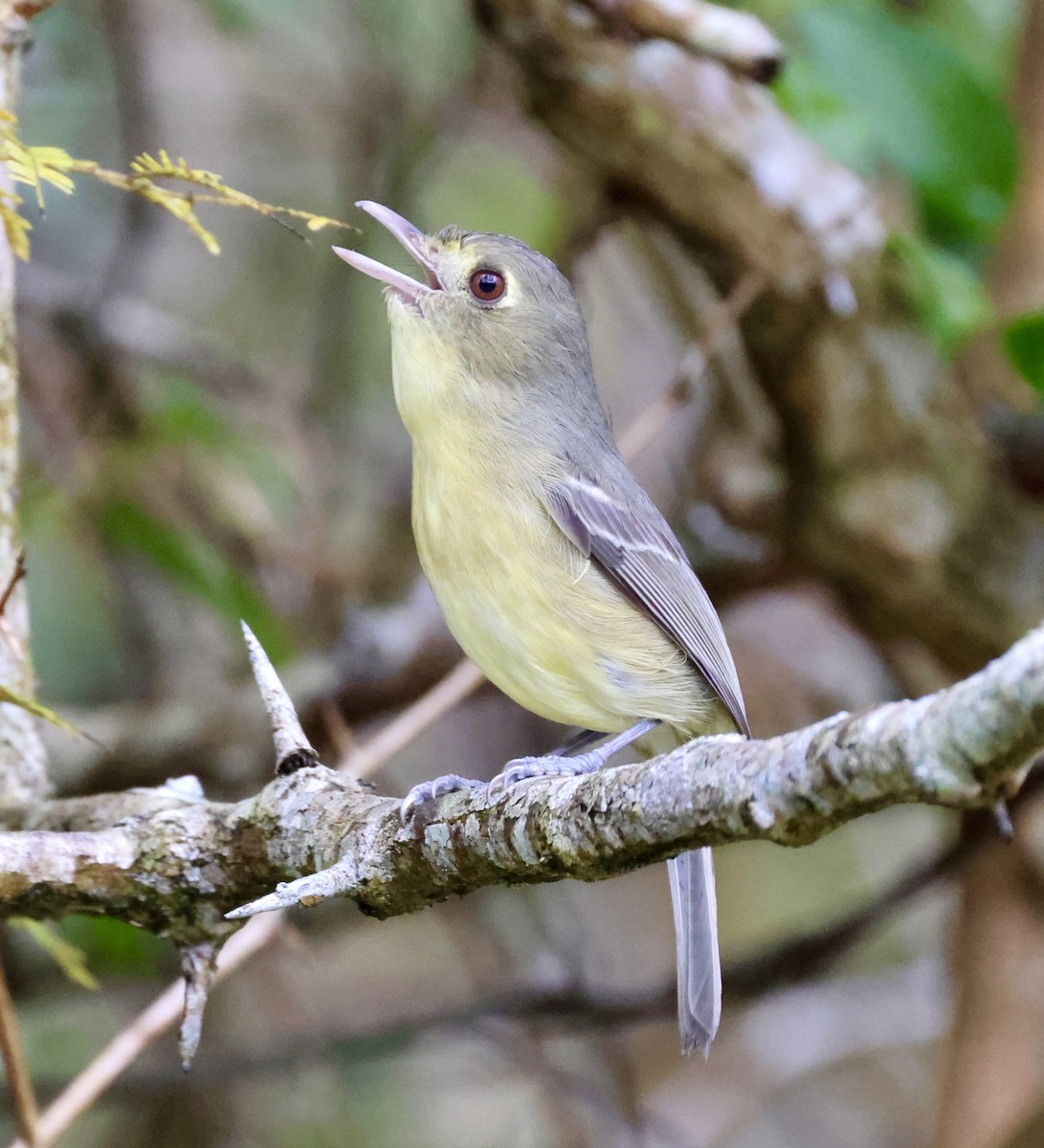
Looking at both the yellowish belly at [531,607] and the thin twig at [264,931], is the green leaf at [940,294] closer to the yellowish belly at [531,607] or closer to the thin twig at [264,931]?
the thin twig at [264,931]

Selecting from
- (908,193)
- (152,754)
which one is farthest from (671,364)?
(152,754)

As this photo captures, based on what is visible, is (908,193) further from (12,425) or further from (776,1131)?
(776,1131)

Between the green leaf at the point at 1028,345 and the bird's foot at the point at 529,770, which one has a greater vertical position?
the green leaf at the point at 1028,345

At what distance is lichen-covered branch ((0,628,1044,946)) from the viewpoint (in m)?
1.23

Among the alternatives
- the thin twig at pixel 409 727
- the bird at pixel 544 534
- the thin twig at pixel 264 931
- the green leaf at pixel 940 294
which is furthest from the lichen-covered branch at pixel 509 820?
the green leaf at pixel 940 294

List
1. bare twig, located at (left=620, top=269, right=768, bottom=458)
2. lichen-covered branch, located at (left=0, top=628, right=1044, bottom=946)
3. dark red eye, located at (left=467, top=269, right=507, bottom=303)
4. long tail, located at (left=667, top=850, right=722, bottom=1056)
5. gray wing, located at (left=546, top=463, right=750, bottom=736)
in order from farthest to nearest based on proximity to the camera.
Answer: bare twig, located at (left=620, top=269, right=768, bottom=458) → dark red eye, located at (left=467, top=269, right=507, bottom=303) → gray wing, located at (left=546, top=463, right=750, bottom=736) → long tail, located at (left=667, top=850, right=722, bottom=1056) → lichen-covered branch, located at (left=0, top=628, right=1044, bottom=946)

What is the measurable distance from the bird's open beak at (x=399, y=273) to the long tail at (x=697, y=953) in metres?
1.39

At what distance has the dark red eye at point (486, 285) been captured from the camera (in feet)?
10.3

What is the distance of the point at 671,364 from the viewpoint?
5.43 metres

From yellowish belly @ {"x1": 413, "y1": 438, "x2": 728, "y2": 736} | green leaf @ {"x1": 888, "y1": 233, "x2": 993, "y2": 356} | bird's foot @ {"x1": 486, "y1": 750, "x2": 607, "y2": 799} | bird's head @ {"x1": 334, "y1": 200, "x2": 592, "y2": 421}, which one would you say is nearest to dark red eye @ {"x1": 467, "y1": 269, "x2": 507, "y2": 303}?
bird's head @ {"x1": 334, "y1": 200, "x2": 592, "y2": 421}

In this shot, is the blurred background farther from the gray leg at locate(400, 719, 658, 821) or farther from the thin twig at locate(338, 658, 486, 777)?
the gray leg at locate(400, 719, 658, 821)

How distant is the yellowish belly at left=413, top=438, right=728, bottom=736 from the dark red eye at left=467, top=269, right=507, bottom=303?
0.47 metres

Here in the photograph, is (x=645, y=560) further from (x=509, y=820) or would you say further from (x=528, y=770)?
(x=509, y=820)

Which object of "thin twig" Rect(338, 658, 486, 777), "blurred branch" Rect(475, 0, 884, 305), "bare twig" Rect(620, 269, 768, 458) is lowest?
"thin twig" Rect(338, 658, 486, 777)
